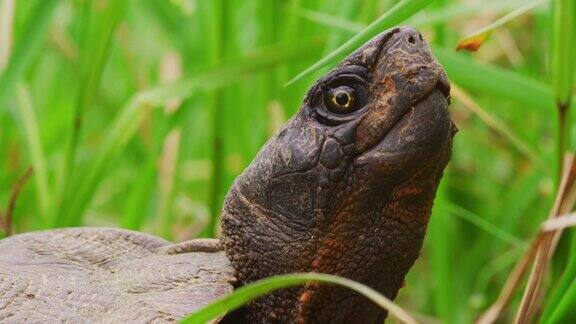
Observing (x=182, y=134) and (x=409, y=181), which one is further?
(x=182, y=134)

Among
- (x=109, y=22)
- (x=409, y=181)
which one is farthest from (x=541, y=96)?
(x=109, y=22)

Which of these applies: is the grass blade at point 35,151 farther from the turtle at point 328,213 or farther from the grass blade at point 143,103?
the turtle at point 328,213

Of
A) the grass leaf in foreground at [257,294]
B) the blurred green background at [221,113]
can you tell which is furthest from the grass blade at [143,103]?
the grass leaf in foreground at [257,294]

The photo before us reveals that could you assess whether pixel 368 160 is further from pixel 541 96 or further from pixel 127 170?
pixel 127 170

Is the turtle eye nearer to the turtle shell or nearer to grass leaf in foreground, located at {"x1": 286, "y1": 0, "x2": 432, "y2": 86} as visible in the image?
grass leaf in foreground, located at {"x1": 286, "y1": 0, "x2": 432, "y2": 86}

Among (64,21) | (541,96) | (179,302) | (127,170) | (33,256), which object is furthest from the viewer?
(64,21)

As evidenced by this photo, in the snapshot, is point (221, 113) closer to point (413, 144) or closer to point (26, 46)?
point (26, 46)

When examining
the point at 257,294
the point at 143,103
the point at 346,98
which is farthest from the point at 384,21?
the point at 143,103
